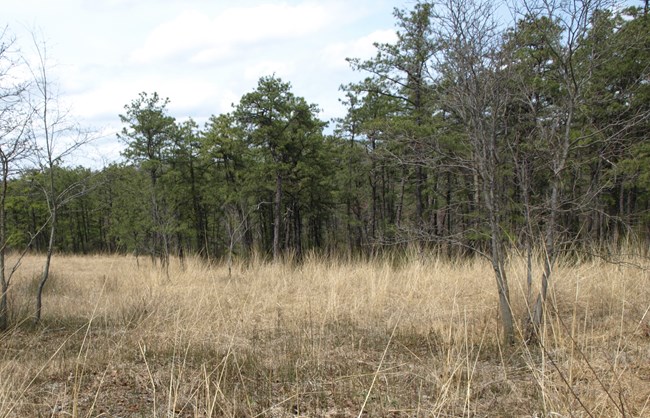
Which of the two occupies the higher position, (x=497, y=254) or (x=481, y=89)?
(x=481, y=89)

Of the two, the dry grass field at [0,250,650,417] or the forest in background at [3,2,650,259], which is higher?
the forest in background at [3,2,650,259]

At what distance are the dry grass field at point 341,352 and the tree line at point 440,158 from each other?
0.75 meters

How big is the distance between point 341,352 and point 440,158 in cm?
237

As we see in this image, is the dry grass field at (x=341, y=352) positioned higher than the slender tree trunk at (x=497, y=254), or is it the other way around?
the slender tree trunk at (x=497, y=254)

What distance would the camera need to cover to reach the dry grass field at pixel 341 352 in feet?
8.89

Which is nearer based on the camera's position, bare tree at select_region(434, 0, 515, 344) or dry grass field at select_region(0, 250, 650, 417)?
A: dry grass field at select_region(0, 250, 650, 417)

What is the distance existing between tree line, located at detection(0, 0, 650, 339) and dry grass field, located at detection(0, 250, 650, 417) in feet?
2.46

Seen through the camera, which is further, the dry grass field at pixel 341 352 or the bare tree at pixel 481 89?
the bare tree at pixel 481 89

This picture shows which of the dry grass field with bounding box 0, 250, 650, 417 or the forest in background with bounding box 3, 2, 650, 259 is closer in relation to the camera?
the dry grass field with bounding box 0, 250, 650, 417

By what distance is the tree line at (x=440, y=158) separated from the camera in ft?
14.6

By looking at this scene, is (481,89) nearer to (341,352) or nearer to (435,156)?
(435,156)

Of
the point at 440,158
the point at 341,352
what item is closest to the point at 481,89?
the point at 440,158

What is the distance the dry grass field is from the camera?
2711 millimetres

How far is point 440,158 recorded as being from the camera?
15.2ft
